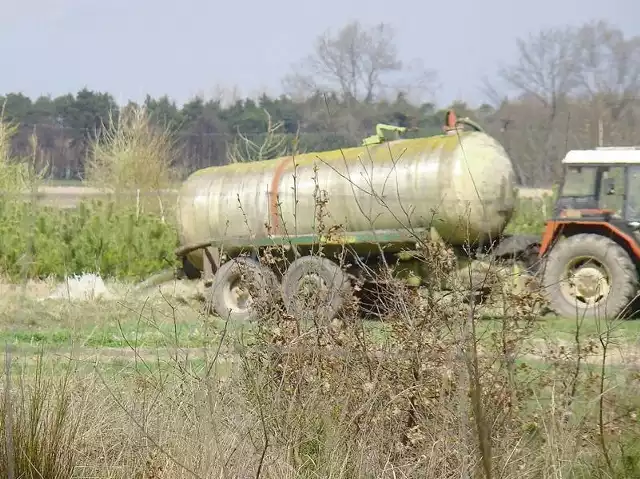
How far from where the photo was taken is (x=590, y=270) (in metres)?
14.1

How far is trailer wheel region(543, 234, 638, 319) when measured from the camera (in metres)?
13.6

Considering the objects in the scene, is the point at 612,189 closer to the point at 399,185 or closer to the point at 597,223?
the point at 597,223

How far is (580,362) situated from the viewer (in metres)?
5.61

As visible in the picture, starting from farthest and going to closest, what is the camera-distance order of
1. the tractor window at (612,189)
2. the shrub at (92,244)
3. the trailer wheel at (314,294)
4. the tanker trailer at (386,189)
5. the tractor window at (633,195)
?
the shrub at (92,244)
the tractor window at (612,189)
the tractor window at (633,195)
the tanker trailer at (386,189)
the trailer wheel at (314,294)

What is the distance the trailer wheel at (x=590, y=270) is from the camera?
13625 millimetres

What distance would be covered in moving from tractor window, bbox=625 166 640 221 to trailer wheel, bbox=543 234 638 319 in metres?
0.46

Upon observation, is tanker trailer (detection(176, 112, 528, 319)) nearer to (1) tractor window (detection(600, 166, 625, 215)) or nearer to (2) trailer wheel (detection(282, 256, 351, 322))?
(1) tractor window (detection(600, 166, 625, 215))

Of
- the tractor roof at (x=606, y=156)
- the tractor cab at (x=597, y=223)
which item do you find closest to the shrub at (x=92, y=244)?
the tractor cab at (x=597, y=223)

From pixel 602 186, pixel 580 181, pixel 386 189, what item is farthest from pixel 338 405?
pixel 580 181

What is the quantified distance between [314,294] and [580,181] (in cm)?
989

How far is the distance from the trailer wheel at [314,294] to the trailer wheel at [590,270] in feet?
25.2

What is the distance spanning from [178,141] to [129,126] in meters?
2.02

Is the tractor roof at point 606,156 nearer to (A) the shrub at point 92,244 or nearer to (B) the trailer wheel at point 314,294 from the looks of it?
(A) the shrub at point 92,244

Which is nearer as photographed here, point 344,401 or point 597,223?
point 344,401
